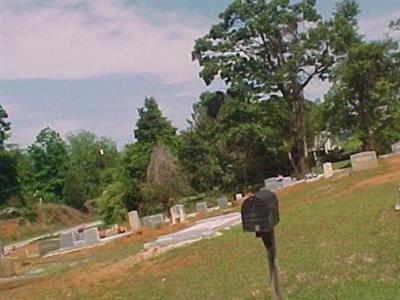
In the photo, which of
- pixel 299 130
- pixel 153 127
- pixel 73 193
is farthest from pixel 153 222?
pixel 73 193

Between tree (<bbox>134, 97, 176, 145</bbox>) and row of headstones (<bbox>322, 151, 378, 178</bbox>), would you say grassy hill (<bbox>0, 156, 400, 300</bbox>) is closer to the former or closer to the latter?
row of headstones (<bbox>322, 151, 378, 178</bbox>)

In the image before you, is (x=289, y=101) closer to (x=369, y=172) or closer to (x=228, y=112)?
(x=228, y=112)

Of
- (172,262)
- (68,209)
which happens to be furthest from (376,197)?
(68,209)

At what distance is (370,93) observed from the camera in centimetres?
3888

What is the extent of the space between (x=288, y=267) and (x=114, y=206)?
38.7 metres

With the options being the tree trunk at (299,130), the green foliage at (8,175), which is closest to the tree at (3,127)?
the green foliage at (8,175)

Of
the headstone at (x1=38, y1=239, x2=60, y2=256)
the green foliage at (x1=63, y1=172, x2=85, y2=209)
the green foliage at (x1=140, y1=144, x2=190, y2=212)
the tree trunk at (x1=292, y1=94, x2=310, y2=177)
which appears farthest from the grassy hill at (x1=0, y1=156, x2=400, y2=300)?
the green foliage at (x1=63, y1=172, x2=85, y2=209)

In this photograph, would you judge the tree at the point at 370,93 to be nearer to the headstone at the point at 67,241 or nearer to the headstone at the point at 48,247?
the headstone at the point at 67,241

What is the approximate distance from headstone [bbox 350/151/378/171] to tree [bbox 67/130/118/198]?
5308 centimetres

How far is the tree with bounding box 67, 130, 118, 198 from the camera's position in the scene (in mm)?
84250

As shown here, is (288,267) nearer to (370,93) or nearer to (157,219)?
(157,219)

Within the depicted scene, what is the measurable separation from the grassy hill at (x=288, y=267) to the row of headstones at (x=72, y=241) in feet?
44.8

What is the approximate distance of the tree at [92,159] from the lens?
8425 centimetres

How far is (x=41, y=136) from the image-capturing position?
303 feet
